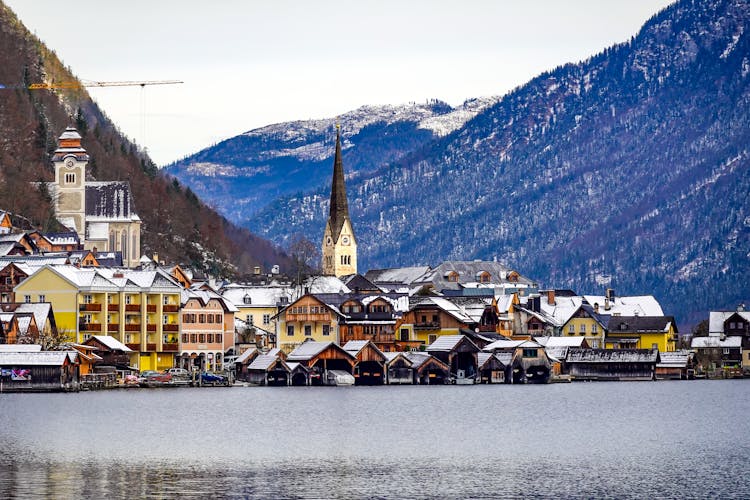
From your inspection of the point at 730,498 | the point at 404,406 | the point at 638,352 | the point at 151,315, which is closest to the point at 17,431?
the point at 404,406

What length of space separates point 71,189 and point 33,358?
7755 cm

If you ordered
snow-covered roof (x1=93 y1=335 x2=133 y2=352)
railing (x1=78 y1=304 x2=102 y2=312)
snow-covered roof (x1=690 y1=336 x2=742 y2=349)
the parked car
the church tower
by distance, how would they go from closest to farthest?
snow-covered roof (x1=93 y1=335 x2=133 y2=352), the parked car, railing (x1=78 y1=304 x2=102 y2=312), snow-covered roof (x1=690 y1=336 x2=742 y2=349), the church tower

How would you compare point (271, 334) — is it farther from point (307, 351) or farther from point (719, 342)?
point (719, 342)

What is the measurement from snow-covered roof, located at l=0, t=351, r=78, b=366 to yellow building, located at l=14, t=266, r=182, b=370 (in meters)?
20.0

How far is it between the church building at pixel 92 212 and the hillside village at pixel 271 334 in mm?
7777

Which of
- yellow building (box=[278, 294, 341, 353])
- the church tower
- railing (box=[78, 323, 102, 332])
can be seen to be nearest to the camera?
railing (box=[78, 323, 102, 332])

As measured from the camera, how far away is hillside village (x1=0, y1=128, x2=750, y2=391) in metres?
138

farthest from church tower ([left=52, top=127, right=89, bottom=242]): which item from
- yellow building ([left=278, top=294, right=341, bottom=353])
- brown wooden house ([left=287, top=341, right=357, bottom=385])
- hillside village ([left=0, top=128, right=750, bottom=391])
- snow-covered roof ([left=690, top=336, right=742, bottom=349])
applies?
snow-covered roof ([left=690, top=336, right=742, bottom=349])

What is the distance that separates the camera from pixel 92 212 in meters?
199

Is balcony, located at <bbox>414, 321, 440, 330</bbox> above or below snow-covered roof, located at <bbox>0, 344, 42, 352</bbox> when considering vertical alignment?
above

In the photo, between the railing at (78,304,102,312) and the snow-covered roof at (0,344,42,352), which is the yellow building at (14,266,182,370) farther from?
the snow-covered roof at (0,344,42,352)

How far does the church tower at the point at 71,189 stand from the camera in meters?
197

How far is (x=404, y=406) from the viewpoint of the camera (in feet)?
377

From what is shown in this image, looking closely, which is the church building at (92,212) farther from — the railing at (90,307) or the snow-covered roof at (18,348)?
the snow-covered roof at (18,348)
